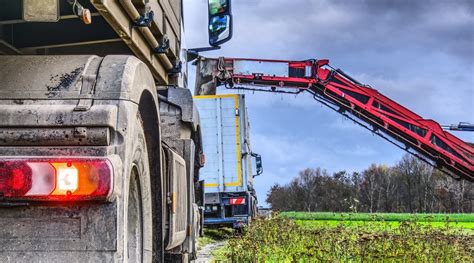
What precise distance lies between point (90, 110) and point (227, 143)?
14.8 m

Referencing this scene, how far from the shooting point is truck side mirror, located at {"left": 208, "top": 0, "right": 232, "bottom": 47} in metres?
5.39

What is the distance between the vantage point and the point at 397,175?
258 ft

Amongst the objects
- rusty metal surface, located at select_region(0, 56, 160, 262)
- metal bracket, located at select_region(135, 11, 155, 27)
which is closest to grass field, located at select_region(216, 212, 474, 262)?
metal bracket, located at select_region(135, 11, 155, 27)

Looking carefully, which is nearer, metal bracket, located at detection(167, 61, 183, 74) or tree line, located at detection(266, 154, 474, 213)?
metal bracket, located at detection(167, 61, 183, 74)

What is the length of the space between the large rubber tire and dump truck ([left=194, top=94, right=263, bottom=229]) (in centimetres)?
1365

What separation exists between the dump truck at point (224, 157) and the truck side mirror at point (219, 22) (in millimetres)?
11741

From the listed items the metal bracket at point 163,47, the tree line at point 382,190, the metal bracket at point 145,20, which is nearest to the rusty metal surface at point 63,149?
the metal bracket at point 145,20

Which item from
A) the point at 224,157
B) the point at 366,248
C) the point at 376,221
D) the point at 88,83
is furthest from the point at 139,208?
the point at 224,157

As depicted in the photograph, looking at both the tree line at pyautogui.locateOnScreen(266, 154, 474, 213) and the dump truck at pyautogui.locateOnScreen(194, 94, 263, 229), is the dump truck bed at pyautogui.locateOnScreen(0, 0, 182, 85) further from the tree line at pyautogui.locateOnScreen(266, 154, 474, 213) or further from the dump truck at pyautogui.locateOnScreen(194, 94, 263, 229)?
the tree line at pyautogui.locateOnScreen(266, 154, 474, 213)

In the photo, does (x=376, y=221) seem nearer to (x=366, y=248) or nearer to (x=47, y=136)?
(x=366, y=248)

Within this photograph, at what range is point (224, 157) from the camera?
1748cm

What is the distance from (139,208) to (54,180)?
1027mm

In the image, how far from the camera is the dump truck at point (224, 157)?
1739 centimetres

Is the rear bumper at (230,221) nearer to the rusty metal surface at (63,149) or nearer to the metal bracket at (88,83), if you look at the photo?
the metal bracket at (88,83)
